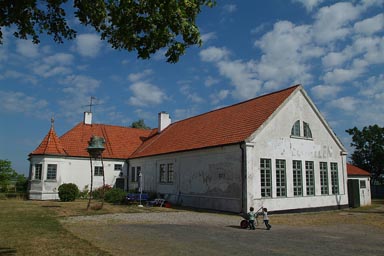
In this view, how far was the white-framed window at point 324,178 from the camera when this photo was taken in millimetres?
21703

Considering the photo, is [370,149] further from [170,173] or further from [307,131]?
[170,173]

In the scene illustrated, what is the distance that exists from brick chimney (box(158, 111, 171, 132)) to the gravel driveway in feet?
62.8

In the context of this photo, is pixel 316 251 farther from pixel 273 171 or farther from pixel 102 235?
pixel 273 171

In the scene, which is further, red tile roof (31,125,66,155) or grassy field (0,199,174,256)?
red tile roof (31,125,66,155)

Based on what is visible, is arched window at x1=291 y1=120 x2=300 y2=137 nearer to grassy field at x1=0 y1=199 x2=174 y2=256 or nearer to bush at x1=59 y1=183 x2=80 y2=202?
grassy field at x1=0 y1=199 x2=174 y2=256

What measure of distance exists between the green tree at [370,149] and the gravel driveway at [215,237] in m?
34.8

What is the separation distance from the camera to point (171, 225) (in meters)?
13.8

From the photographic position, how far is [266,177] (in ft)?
61.7

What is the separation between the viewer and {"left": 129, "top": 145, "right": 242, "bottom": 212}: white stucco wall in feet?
60.8

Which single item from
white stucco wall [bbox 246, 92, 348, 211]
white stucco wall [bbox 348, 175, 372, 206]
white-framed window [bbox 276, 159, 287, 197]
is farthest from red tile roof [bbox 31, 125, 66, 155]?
white stucco wall [bbox 348, 175, 372, 206]

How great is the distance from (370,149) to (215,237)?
42361 mm

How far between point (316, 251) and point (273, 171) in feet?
33.2

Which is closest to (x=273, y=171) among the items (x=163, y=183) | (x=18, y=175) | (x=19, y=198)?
(x=163, y=183)

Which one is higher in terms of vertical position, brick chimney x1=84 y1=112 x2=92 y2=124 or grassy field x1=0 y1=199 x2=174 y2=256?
brick chimney x1=84 y1=112 x2=92 y2=124
